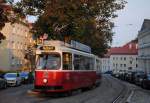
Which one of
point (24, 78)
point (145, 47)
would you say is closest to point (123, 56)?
point (145, 47)

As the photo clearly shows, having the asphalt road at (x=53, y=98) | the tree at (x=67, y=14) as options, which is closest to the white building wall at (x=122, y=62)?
the tree at (x=67, y=14)

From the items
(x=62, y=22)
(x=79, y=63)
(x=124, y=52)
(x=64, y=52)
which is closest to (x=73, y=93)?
(x=79, y=63)

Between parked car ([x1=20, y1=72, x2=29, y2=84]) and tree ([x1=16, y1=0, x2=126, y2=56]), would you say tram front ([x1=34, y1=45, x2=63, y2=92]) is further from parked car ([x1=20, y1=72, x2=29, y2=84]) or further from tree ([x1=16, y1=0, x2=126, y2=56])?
parked car ([x1=20, y1=72, x2=29, y2=84])

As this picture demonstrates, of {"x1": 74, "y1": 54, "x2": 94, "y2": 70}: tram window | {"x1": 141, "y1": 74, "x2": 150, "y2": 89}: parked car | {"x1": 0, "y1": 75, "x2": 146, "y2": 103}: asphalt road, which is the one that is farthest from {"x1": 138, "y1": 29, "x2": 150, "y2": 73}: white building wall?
{"x1": 0, "y1": 75, "x2": 146, "y2": 103}: asphalt road

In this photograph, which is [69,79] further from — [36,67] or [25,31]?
[25,31]

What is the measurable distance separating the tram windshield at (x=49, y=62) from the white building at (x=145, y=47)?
67.4m

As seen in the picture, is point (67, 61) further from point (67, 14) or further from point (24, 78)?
point (24, 78)

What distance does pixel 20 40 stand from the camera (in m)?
78.8

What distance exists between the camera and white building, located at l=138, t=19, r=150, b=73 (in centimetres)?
9544

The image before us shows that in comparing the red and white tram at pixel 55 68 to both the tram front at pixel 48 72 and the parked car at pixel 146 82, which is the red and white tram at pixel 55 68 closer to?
the tram front at pixel 48 72

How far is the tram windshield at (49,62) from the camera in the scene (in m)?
25.6

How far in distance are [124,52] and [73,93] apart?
131690mm

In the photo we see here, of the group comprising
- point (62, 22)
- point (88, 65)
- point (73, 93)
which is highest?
point (62, 22)

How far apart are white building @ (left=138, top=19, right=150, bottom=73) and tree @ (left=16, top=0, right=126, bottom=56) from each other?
186 feet
